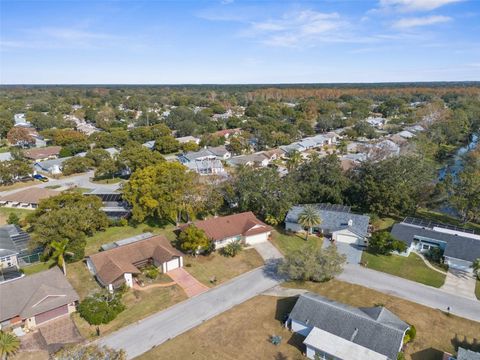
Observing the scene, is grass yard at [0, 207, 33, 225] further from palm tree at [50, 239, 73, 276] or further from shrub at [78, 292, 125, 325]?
shrub at [78, 292, 125, 325]

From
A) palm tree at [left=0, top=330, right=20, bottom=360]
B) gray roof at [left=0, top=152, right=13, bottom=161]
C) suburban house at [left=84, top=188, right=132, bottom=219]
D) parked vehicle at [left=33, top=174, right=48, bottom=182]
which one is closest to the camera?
palm tree at [left=0, top=330, right=20, bottom=360]

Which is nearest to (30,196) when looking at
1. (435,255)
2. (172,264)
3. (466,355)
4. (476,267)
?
Result: (172,264)

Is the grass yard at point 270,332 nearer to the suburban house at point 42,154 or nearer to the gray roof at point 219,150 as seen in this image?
the gray roof at point 219,150

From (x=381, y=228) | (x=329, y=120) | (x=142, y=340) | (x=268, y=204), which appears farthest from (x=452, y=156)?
(x=142, y=340)

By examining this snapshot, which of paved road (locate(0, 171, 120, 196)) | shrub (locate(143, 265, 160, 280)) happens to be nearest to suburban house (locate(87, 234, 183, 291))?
shrub (locate(143, 265, 160, 280))

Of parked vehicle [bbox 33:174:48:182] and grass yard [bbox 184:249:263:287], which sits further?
parked vehicle [bbox 33:174:48:182]

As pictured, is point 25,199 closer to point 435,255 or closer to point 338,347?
point 338,347
